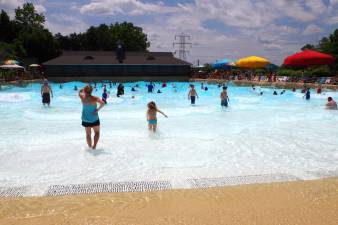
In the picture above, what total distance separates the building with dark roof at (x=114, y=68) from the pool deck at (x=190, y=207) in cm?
4187

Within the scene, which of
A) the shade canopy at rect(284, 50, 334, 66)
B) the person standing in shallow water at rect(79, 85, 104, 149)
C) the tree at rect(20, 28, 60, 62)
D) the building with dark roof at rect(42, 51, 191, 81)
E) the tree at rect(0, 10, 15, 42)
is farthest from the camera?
the tree at rect(0, 10, 15, 42)

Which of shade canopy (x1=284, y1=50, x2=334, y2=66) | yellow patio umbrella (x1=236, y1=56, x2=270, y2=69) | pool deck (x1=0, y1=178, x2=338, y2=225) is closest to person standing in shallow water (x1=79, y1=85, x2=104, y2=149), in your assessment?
pool deck (x1=0, y1=178, x2=338, y2=225)

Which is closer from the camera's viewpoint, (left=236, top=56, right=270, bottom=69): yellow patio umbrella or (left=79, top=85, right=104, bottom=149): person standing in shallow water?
(left=79, top=85, right=104, bottom=149): person standing in shallow water

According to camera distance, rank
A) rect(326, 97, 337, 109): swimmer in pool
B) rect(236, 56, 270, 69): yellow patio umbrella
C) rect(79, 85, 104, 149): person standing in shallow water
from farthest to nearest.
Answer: rect(236, 56, 270, 69): yellow patio umbrella → rect(326, 97, 337, 109): swimmer in pool → rect(79, 85, 104, 149): person standing in shallow water

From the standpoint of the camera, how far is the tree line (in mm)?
53531

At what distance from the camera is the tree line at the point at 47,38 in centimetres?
5353

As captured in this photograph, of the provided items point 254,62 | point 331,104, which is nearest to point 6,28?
point 254,62

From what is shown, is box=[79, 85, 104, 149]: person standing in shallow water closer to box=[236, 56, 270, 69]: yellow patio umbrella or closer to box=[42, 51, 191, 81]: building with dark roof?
box=[236, 56, 270, 69]: yellow patio umbrella

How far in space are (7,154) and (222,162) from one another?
178 inches

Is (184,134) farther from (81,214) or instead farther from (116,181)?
(81,214)

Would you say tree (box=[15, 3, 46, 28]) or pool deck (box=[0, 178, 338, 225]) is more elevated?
tree (box=[15, 3, 46, 28])

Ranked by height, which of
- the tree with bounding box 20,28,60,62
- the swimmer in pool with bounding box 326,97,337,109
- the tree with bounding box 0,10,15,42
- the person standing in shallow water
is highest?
the tree with bounding box 0,10,15,42

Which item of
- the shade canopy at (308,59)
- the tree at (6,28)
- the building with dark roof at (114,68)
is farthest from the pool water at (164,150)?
the tree at (6,28)

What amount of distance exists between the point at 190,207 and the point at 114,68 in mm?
43032
